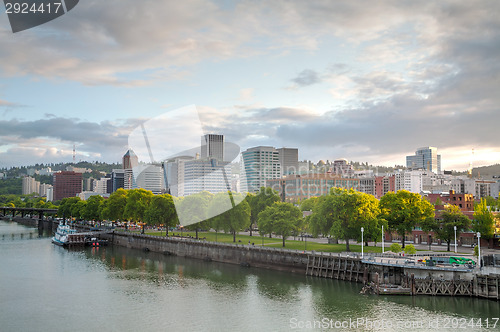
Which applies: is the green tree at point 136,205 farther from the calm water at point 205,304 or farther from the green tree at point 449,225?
the green tree at point 449,225

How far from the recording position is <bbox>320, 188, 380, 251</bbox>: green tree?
2928 inches

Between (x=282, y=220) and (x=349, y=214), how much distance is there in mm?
14813

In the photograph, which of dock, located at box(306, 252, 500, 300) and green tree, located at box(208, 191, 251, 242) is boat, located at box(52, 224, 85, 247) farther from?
dock, located at box(306, 252, 500, 300)

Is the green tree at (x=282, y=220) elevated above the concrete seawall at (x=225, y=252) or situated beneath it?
elevated above

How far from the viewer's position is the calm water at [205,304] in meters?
45.5

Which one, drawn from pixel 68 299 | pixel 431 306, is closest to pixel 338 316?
pixel 431 306

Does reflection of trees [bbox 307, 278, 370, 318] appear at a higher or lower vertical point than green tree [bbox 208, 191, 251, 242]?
lower

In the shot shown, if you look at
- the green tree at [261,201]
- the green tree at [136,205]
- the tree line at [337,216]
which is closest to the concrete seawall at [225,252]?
the tree line at [337,216]

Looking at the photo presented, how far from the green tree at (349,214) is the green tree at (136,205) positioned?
2474 inches

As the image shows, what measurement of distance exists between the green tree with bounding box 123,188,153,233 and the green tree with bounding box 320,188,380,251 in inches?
2474

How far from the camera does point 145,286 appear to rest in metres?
64.9

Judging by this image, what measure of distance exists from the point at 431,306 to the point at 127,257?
69447mm

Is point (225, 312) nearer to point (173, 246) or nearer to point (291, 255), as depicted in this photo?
point (291, 255)

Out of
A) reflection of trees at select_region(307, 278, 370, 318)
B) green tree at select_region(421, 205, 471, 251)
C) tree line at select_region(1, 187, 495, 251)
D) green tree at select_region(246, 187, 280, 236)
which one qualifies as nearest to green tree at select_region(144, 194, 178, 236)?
tree line at select_region(1, 187, 495, 251)
